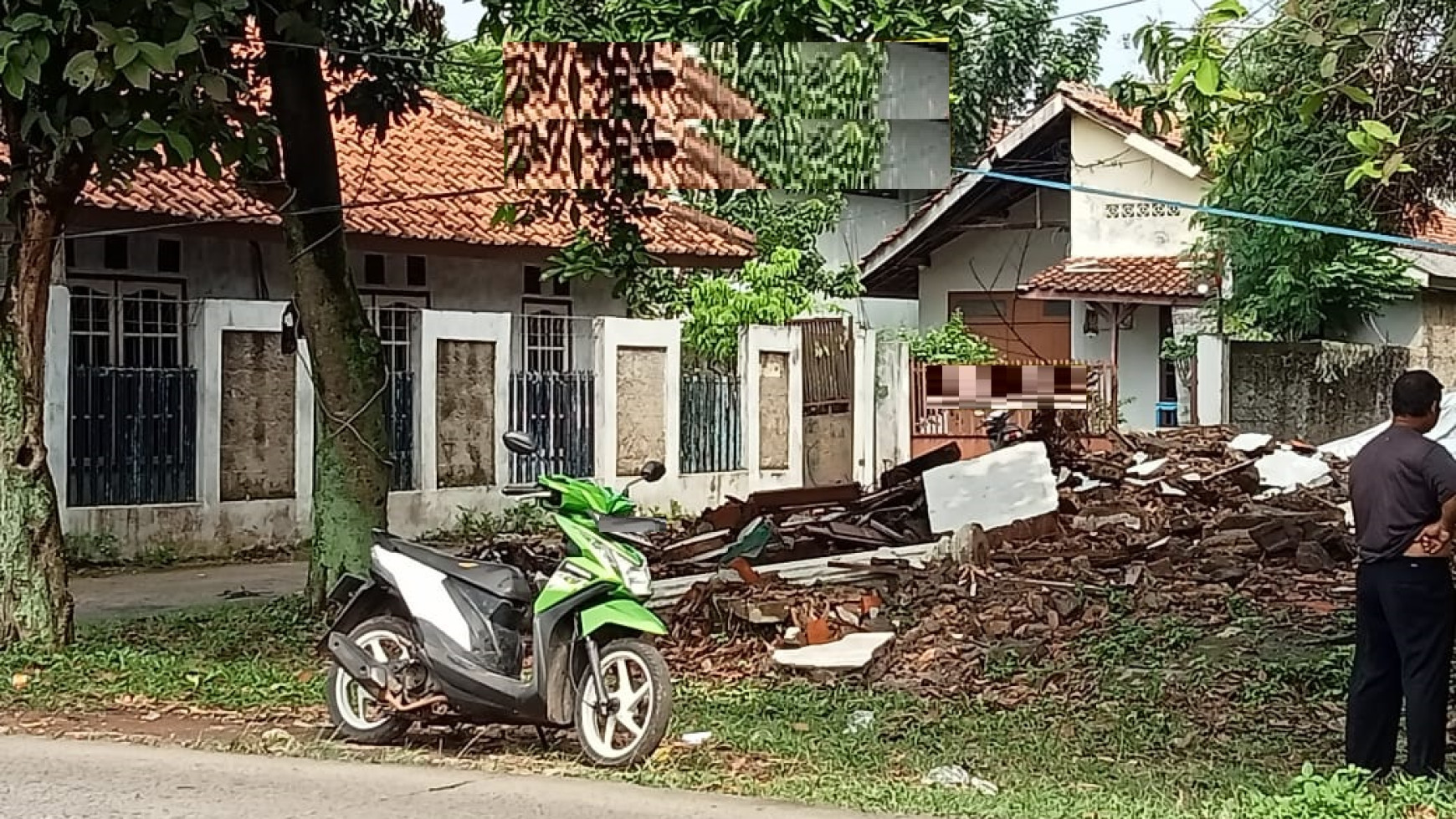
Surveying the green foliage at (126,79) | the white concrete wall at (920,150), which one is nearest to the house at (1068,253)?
the white concrete wall at (920,150)

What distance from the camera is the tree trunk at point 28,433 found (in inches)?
401

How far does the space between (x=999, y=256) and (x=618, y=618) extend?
84.1ft

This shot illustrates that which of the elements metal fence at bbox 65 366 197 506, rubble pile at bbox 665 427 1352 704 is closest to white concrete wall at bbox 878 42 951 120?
rubble pile at bbox 665 427 1352 704

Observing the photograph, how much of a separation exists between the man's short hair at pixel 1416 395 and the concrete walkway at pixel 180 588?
9.06m

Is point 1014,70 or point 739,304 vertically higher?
point 1014,70

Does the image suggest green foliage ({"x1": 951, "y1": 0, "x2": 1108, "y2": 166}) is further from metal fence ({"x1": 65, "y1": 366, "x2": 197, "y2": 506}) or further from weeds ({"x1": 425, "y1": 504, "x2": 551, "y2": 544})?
metal fence ({"x1": 65, "y1": 366, "x2": 197, "y2": 506})

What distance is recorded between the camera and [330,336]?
37.3 ft

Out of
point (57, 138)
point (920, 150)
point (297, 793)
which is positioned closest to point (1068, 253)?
point (920, 150)

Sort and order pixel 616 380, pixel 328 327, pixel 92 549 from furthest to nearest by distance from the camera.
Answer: pixel 616 380
pixel 92 549
pixel 328 327

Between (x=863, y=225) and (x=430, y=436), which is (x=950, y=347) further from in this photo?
(x=430, y=436)

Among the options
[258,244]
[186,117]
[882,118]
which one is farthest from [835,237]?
[186,117]

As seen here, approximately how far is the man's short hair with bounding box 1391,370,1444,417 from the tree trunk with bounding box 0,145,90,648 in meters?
7.09

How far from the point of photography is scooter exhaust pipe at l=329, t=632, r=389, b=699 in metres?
8.05

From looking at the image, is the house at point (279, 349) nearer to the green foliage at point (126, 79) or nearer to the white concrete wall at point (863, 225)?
the green foliage at point (126, 79)
